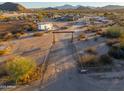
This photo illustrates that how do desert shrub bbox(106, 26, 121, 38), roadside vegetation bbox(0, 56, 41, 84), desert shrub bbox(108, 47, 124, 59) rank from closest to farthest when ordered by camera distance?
roadside vegetation bbox(0, 56, 41, 84) → desert shrub bbox(108, 47, 124, 59) → desert shrub bbox(106, 26, 121, 38)

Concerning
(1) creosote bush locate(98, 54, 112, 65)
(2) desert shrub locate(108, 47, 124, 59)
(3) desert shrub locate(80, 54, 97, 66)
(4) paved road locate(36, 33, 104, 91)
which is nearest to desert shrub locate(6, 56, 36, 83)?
(4) paved road locate(36, 33, 104, 91)

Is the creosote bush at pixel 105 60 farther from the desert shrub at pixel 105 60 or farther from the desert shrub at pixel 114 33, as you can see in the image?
the desert shrub at pixel 114 33

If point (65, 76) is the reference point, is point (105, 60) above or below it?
above

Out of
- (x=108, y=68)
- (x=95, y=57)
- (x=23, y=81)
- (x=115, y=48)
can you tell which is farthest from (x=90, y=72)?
(x=115, y=48)

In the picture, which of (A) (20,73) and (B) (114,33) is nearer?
(A) (20,73)

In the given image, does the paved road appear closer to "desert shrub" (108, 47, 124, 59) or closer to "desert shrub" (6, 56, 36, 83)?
"desert shrub" (6, 56, 36, 83)

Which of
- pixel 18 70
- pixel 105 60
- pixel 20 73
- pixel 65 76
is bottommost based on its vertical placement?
pixel 65 76

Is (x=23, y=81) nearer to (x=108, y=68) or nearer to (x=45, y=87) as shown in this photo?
(x=45, y=87)

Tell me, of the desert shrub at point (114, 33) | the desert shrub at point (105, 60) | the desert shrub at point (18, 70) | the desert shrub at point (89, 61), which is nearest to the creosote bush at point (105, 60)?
the desert shrub at point (105, 60)

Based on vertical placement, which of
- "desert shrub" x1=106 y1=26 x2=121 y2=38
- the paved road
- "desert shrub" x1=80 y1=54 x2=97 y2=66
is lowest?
the paved road

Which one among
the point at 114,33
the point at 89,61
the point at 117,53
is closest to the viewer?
the point at 89,61

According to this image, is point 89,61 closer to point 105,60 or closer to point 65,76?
point 105,60

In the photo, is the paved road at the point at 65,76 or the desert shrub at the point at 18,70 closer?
the paved road at the point at 65,76

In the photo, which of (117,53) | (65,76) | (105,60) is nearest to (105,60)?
(105,60)
